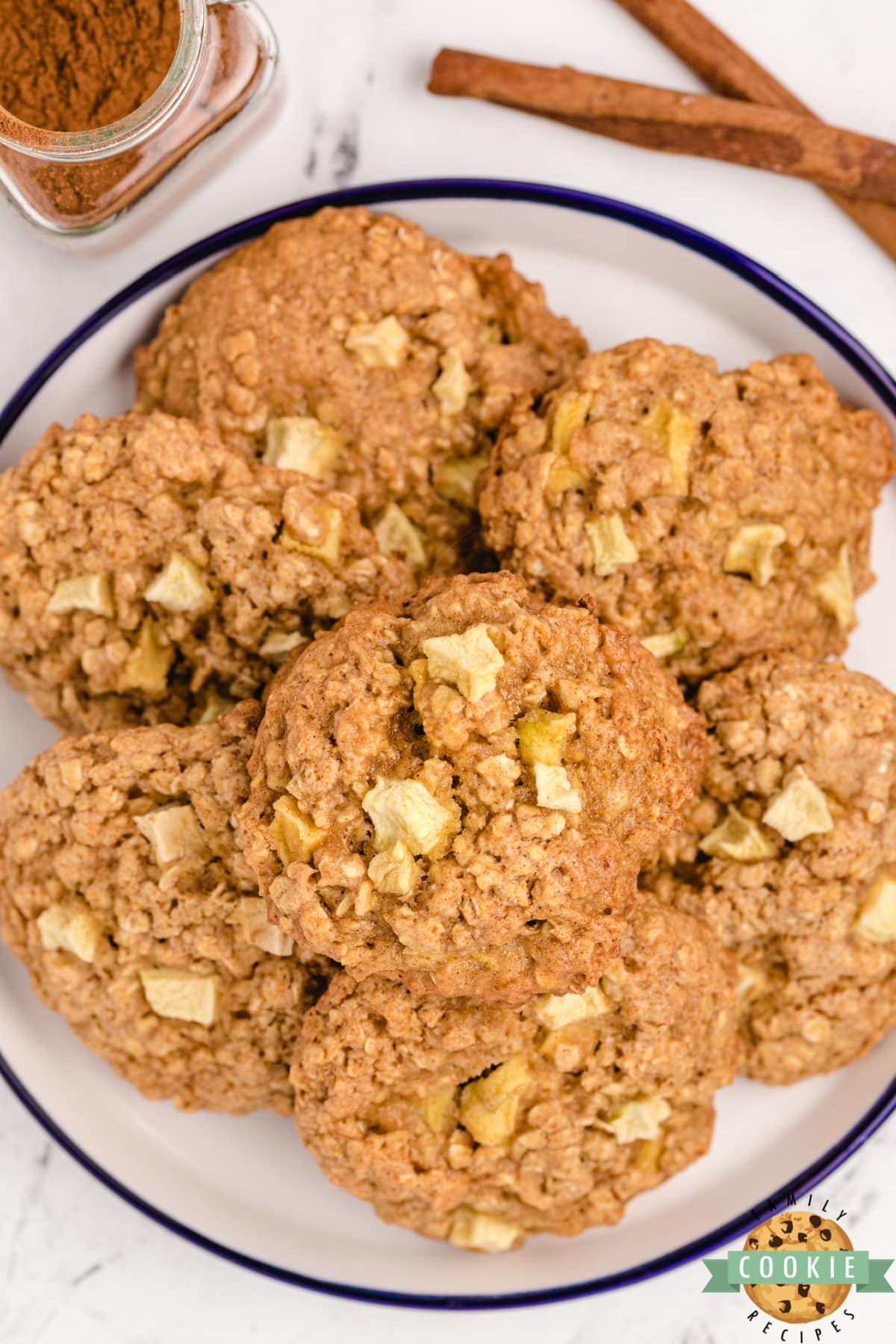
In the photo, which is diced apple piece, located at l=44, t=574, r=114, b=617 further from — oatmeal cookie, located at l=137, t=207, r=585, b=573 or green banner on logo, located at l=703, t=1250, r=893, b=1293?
green banner on logo, located at l=703, t=1250, r=893, b=1293

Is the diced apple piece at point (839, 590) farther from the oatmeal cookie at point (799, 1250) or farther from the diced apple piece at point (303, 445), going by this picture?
the oatmeal cookie at point (799, 1250)

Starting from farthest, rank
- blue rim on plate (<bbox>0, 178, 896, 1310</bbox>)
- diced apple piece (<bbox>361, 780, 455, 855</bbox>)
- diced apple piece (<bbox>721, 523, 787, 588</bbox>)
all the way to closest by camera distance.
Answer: blue rim on plate (<bbox>0, 178, 896, 1310</bbox>) < diced apple piece (<bbox>721, 523, 787, 588</bbox>) < diced apple piece (<bbox>361, 780, 455, 855</bbox>)

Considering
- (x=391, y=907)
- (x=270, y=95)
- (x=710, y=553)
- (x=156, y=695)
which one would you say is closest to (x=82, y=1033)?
(x=156, y=695)

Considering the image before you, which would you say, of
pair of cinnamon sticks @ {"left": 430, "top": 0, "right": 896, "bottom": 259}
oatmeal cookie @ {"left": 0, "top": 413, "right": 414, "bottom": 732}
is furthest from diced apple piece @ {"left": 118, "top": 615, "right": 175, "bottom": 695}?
pair of cinnamon sticks @ {"left": 430, "top": 0, "right": 896, "bottom": 259}

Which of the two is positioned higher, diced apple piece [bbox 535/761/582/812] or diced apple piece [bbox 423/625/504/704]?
diced apple piece [bbox 423/625/504/704]

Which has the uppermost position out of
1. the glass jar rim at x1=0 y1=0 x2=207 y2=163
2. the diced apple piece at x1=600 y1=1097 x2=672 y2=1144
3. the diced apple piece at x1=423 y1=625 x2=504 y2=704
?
the glass jar rim at x1=0 y1=0 x2=207 y2=163

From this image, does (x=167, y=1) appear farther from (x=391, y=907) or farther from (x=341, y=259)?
(x=391, y=907)
